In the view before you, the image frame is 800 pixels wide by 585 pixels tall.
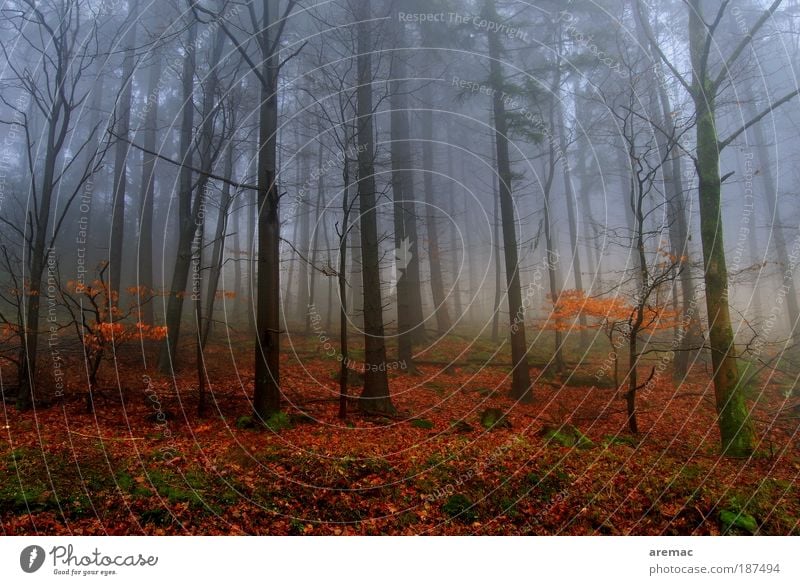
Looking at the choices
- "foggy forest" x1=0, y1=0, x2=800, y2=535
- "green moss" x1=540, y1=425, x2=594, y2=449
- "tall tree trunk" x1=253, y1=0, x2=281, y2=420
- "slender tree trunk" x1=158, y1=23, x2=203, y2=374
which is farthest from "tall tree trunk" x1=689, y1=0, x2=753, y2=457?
"slender tree trunk" x1=158, y1=23, x2=203, y2=374

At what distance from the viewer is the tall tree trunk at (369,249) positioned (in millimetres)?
8227

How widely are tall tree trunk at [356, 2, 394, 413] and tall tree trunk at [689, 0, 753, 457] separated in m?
5.88

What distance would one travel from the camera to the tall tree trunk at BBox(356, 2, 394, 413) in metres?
8.23

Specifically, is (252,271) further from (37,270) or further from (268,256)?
(37,270)

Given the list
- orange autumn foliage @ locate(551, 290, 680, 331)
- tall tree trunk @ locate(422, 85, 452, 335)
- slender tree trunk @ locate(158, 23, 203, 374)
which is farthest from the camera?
tall tree trunk @ locate(422, 85, 452, 335)

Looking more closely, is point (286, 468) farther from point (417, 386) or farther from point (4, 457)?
point (417, 386)

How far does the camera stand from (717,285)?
6066mm

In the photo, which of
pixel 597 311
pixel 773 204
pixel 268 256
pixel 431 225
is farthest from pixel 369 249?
pixel 773 204

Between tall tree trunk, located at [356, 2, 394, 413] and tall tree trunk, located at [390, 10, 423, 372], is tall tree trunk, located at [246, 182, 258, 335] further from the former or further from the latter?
tall tree trunk, located at [390, 10, 423, 372]

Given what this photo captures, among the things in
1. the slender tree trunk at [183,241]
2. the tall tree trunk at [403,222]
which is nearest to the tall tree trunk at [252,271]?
the slender tree trunk at [183,241]

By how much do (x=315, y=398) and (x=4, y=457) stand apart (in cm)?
472

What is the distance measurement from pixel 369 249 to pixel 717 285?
647 centimetres

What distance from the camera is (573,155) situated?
19.9m
